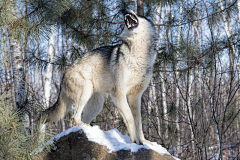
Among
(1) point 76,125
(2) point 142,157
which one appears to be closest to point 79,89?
(1) point 76,125

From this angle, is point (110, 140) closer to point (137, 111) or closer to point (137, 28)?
point (137, 111)

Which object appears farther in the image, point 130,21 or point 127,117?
point 130,21

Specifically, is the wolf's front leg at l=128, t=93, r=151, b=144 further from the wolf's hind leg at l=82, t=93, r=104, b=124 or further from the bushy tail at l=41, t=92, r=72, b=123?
the bushy tail at l=41, t=92, r=72, b=123

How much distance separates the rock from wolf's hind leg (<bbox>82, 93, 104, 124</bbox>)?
691 millimetres

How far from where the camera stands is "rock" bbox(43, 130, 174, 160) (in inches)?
116

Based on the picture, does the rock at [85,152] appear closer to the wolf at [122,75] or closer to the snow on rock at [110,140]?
the snow on rock at [110,140]

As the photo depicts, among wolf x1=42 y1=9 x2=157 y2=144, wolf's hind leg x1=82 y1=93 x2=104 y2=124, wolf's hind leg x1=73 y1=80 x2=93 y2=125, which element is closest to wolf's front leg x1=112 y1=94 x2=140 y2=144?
wolf x1=42 y1=9 x2=157 y2=144

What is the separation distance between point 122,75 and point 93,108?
3.56 ft

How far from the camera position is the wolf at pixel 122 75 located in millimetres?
3199

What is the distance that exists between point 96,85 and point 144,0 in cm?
265

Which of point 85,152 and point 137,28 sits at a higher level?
point 137,28

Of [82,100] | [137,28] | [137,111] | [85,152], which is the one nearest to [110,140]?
[85,152]

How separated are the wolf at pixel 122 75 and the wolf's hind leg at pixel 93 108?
36 cm

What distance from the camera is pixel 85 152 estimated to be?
3027 millimetres
